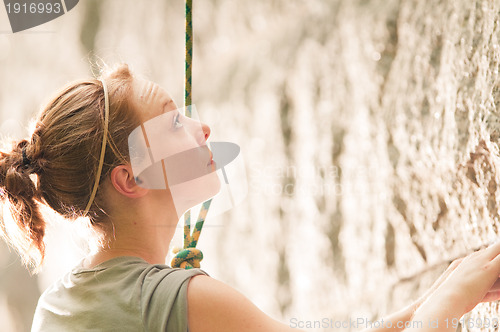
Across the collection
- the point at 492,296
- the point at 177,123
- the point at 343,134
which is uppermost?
the point at 177,123

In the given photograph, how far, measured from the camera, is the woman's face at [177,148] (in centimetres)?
75

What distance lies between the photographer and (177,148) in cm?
75

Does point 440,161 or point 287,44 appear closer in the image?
point 440,161

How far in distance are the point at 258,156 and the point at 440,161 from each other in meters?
0.46

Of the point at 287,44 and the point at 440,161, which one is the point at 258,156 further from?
the point at 440,161

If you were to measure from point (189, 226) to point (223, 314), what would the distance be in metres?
0.21

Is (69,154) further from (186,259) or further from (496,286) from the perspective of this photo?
(496,286)

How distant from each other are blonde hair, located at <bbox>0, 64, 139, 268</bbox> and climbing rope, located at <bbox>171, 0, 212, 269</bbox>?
0.25 ft

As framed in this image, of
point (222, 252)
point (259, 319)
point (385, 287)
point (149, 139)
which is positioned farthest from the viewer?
point (222, 252)

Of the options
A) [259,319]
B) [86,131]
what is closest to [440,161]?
[259,319]

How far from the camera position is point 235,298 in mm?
637

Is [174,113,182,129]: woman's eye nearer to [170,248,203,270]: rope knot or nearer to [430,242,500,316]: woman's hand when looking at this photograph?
[170,248,203,270]: rope knot

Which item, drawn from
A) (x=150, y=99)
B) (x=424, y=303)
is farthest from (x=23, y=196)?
(x=424, y=303)

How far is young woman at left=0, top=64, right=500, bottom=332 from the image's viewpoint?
0.64 m
